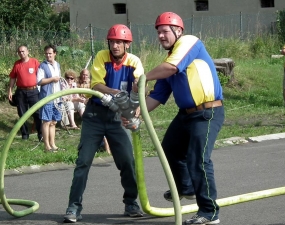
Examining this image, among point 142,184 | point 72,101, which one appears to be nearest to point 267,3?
point 72,101

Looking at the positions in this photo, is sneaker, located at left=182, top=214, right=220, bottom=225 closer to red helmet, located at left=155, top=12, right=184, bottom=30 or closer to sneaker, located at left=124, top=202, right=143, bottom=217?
sneaker, located at left=124, top=202, right=143, bottom=217

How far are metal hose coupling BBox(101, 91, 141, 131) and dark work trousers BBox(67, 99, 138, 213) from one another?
30cm

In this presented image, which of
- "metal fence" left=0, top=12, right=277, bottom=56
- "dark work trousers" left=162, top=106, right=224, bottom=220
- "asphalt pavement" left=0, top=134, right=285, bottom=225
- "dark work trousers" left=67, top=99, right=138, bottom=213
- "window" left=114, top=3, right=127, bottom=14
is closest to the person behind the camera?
"dark work trousers" left=162, top=106, right=224, bottom=220

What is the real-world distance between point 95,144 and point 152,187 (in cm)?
203

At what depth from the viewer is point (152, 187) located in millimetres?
9008

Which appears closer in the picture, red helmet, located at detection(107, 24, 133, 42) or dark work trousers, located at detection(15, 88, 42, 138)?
red helmet, located at detection(107, 24, 133, 42)

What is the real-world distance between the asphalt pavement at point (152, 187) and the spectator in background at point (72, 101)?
2883 millimetres

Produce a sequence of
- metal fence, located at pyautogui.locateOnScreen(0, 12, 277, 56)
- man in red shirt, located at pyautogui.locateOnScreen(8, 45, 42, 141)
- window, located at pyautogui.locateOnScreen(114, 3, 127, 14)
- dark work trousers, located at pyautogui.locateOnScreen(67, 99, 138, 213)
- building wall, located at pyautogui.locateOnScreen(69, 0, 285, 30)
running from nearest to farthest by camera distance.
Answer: dark work trousers, located at pyautogui.locateOnScreen(67, 99, 138, 213), man in red shirt, located at pyautogui.locateOnScreen(8, 45, 42, 141), metal fence, located at pyautogui.locateOnScreen(0, 12, 277, 56), building wall, located at pyautogui.locateOnScreen(69, 0, 285, 30), window, located at pyautogui.locateOnScreen(114, 3, 127, 14)

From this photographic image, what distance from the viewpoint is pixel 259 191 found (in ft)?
26.9

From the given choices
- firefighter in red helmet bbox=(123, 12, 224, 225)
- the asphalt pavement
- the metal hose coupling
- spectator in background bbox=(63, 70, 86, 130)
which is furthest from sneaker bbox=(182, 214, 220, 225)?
spectator in background bbox=(63, 70, 86, 130)

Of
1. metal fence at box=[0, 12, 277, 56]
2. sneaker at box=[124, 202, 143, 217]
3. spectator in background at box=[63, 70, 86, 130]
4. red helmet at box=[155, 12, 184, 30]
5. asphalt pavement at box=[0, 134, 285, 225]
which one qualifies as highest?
red helmet at box=[155, 12, 184, 30]

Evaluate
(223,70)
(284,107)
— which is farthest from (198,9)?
(284,107)

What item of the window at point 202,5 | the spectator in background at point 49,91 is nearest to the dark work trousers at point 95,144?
the spectator in background at point 49,91

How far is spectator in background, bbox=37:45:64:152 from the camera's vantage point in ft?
39.3
